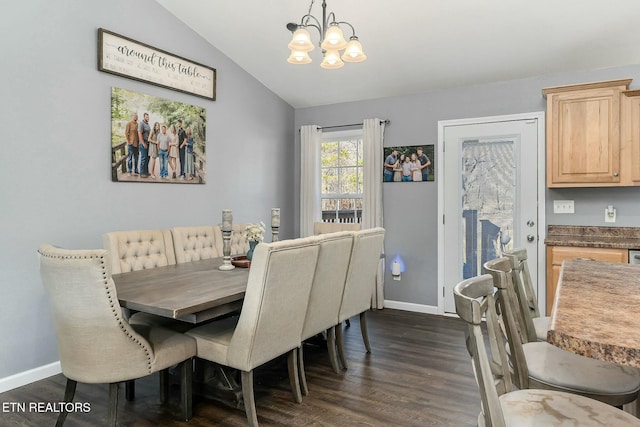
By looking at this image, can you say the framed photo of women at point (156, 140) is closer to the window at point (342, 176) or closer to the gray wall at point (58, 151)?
the gray wall at point (58, 151)

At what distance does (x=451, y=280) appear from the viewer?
459cm

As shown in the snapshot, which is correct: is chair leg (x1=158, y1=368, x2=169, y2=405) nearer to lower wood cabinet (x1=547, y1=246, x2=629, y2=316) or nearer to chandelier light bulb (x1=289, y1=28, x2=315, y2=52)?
chandelier light bulb (x1=289, y1=28, x2=315, y2=52)

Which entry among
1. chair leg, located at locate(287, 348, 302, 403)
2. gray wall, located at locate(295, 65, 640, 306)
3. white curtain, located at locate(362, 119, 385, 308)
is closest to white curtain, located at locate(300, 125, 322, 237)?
gray wall, located at locate(295, 65, 640, 306)

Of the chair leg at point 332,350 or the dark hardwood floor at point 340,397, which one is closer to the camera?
the dark hardwood floor at point 340,397

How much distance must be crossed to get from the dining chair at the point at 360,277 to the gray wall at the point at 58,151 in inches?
72.0

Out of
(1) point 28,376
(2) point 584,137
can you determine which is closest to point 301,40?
(2) point 584,137

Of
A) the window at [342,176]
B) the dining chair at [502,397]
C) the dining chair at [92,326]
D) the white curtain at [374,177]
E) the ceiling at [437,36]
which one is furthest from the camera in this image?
the window at [342,176]

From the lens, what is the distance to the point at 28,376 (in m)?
2.95

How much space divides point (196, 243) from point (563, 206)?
3.41m

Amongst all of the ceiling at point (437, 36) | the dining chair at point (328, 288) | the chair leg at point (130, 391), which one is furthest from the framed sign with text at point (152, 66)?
the chair leg at point (130, 391)

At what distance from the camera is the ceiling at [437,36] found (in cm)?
330

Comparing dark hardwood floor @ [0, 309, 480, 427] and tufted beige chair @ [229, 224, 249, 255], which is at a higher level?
tufted beige chair @ [229, 224, 249, 255]

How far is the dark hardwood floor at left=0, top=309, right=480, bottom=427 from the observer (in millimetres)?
2402

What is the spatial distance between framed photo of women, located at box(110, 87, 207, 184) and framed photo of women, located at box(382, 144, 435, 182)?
6.78 ft
